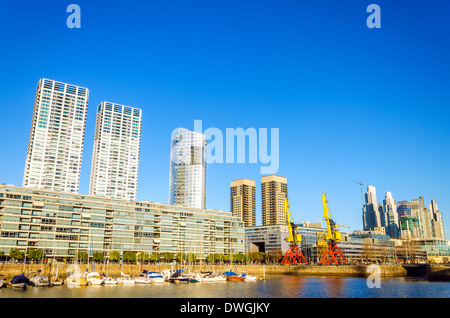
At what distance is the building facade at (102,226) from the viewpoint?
376 feet

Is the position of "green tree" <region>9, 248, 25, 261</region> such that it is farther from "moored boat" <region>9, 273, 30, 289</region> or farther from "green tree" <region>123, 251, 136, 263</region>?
"moored boat" <region>9, 273, 30, 289</region>

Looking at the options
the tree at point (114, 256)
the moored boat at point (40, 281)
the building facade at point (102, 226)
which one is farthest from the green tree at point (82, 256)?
the moored boat at point (40, 281)

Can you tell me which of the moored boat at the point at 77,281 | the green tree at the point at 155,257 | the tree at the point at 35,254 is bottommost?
the moored boat at the point at 77,281

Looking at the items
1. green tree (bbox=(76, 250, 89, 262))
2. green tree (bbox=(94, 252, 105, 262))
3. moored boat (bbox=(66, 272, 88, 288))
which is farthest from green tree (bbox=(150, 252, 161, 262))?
moored boat (bbox=(66, 272, 88, 288))

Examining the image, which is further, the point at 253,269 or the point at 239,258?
the point at 239,258

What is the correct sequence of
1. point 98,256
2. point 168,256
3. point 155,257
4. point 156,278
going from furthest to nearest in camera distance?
point 168,256
point 155,257
point 98,256
point 156,278

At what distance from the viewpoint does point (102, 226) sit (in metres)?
133

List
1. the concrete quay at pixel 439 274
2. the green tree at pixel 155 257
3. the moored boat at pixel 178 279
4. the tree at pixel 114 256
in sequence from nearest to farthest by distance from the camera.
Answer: the moored boat at pixel 178 279 → the concrete quay at pixel 439 274 → the tree at pixel 114 256 → the green tree at pixel 155 257

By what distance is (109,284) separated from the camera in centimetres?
8244

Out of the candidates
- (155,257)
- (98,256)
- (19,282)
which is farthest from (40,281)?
(155,257)

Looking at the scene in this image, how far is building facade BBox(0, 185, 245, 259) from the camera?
115 metres

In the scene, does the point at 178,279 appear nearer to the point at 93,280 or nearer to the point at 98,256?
the point at 93,280

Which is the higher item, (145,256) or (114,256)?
(114,256)

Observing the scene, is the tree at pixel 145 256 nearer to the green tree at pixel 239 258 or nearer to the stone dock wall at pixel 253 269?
the stone dock wall at pixel 253 269
